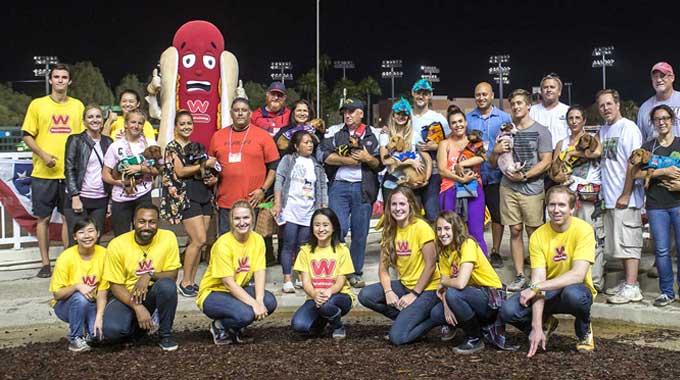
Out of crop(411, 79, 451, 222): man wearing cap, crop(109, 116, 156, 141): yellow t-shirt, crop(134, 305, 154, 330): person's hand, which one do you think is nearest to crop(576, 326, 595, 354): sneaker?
crop(411, 79, 451, 222): man wearing cap

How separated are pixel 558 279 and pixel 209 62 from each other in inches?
193

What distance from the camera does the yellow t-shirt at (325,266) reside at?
512 cm

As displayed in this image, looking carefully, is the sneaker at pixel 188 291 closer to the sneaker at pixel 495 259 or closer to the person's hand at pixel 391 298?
the person's hand at pixel 391 298

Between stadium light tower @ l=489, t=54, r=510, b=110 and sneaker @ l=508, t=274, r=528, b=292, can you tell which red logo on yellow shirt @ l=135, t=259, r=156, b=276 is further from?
stadium light tower @ l=489, t=54, r=510, b=110

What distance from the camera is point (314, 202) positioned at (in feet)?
20.1

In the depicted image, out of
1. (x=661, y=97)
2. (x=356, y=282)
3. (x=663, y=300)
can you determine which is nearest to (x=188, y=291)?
(x=356, y=282)

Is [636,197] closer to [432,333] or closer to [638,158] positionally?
[638,158]

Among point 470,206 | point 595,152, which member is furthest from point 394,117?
point 595,152

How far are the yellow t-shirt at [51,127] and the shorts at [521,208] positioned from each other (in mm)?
3912

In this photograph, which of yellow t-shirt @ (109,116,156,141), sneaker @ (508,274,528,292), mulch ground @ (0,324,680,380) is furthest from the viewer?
yellow t-shirt @ (109,116,156,141)

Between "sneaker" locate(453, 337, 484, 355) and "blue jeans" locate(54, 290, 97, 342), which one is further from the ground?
"blue jeans" locate(54, 290, 97, 342)

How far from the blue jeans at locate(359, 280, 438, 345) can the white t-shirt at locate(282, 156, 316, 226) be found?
1082mm

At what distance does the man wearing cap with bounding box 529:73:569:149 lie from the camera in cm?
616

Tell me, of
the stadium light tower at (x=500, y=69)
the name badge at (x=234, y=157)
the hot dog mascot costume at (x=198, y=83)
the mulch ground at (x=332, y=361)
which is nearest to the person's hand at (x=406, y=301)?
the mulch ground at (x=332, y=361)
